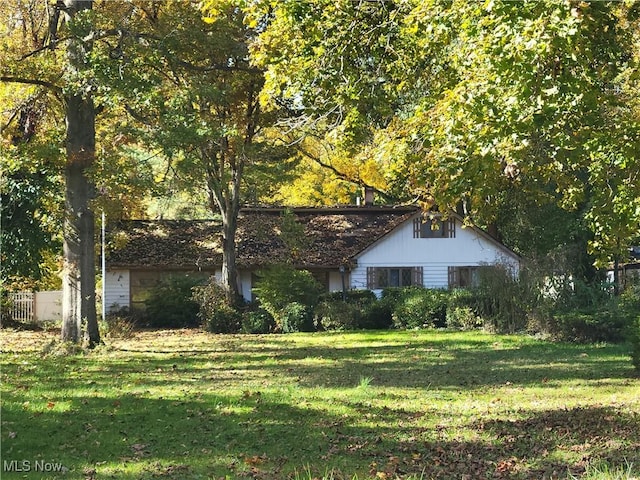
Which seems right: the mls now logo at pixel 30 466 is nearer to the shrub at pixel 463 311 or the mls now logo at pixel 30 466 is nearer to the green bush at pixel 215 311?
the green bush at pixel 215 311

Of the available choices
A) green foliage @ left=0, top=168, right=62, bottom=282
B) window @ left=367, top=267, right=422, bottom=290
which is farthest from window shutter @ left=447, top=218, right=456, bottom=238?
green foliage @ left=0, top=168, right=62, bottom=282

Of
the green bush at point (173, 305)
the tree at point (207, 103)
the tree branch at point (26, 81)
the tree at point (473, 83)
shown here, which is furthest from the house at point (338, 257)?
the tree at point (473, 83)

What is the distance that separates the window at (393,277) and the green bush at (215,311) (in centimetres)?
758

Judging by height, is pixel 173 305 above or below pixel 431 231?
below

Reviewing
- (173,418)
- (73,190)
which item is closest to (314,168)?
(73,190)

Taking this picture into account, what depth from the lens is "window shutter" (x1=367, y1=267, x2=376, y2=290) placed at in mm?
33344

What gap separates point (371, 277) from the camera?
3341 centimetres

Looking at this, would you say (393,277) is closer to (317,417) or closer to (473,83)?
(317,417)

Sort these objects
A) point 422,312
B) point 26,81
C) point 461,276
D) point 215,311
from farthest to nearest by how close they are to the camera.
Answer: point 461,276, point 422,312, point 215,311, point 26,81

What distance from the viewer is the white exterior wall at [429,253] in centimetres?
3359

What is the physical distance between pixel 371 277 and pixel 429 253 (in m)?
3.09

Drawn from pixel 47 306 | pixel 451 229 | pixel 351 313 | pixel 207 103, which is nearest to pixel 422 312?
pixel 351 313

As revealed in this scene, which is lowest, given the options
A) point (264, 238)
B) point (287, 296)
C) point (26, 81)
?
point (287, 296)

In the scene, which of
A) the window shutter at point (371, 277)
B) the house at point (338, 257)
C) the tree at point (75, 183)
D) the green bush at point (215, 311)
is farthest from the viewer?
the window shutter at point (371, 277)
